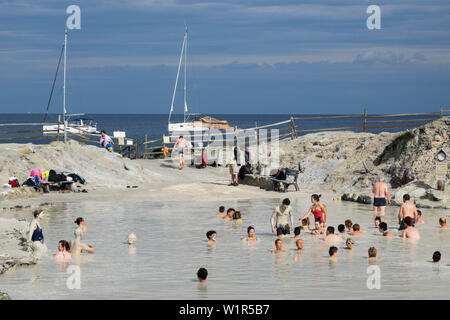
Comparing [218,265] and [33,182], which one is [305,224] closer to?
[218,265]

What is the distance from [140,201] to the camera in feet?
88.4

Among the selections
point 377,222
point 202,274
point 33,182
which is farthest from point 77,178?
point 202,274

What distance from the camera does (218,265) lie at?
15094 mm

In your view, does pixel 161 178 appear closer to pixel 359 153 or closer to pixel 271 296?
pixel 359 153

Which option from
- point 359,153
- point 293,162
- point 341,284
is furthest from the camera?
point 293,162

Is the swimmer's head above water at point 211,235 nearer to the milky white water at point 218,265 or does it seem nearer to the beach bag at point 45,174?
the milky white water at point 218,265

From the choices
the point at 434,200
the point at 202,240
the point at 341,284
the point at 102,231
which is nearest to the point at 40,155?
the point at 102,231

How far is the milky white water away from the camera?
1258 cm

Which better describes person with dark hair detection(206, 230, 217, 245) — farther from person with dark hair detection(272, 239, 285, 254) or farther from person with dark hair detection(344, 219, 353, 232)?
person with dark hair detection(344, 219, 353, 232)

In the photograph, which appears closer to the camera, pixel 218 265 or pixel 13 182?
pixel 218 265

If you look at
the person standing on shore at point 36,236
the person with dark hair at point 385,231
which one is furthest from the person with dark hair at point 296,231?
the person standing on shore at point 36,236

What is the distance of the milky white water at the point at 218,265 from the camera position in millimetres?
12578
